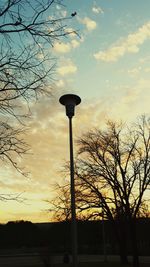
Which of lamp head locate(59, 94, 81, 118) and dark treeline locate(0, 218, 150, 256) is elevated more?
dark treeline locate(0, 218, 150, 256)

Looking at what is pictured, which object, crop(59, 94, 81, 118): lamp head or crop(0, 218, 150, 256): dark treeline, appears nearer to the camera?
crop(59, 94, 81, 118): lamp head

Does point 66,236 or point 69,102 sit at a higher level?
point 66,236

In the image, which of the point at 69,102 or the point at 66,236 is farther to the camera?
the point at 66,236

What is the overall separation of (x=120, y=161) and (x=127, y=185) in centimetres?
242

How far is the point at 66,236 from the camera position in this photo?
59812 millimetres

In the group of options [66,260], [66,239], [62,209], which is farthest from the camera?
[66,239]

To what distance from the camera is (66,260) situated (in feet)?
141

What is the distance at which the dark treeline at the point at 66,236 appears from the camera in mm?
59506

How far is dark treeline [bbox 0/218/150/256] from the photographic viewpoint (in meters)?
59.5

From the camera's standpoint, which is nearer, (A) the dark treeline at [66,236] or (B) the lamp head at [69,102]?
(B) the lamp head at [69,102]

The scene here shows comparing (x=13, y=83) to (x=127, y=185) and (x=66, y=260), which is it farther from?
(x=66, y=260)

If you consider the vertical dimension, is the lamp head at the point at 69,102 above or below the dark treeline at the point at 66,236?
below

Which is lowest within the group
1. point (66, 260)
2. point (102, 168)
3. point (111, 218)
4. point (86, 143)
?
point (66, 260)

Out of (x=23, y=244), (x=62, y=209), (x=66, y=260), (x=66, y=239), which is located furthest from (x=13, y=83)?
(x=23, y=244)
